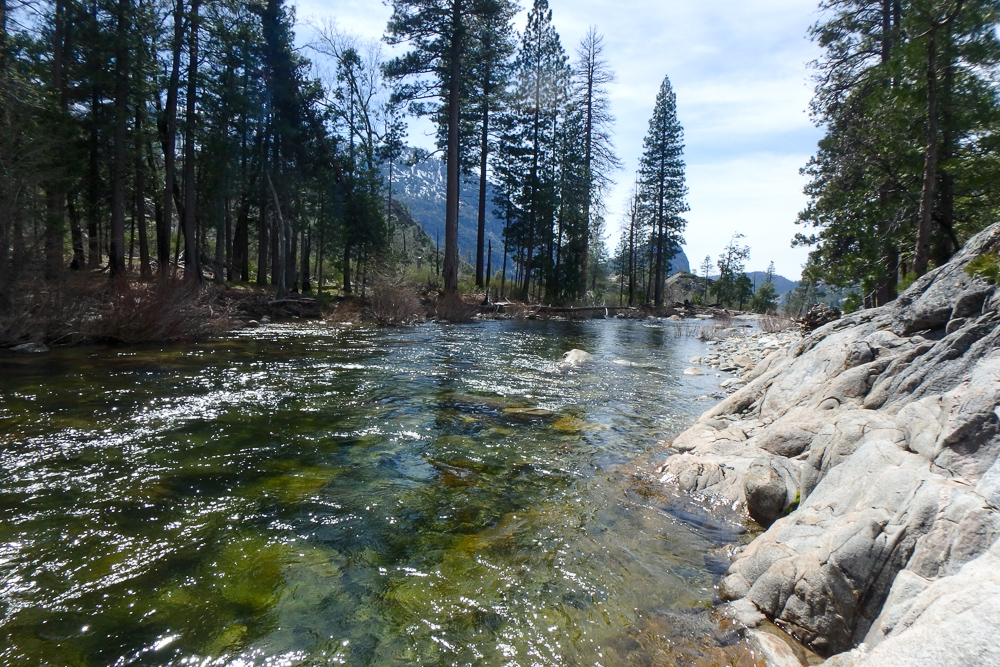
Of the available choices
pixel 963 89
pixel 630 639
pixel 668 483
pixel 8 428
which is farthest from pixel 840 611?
pixel 963 89

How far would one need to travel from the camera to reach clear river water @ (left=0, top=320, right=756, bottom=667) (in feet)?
7.57

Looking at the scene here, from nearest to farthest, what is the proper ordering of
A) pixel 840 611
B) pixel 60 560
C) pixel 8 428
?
pixel 840 611 < pixel 60 560 < pixel 8 428

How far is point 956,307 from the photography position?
4.09 metres

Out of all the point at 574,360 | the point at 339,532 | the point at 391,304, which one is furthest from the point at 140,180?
the point at 339,532

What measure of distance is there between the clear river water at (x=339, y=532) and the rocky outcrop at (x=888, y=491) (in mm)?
377

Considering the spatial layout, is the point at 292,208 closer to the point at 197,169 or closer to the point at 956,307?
the point at 197,169

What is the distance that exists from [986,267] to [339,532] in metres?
5.34

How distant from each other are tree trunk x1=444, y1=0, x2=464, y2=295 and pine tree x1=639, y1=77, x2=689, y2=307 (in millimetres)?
20789

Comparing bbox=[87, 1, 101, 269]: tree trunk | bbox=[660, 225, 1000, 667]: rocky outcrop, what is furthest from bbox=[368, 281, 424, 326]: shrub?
bbox=[660, 225, 1000, 667]: rocky outcrop

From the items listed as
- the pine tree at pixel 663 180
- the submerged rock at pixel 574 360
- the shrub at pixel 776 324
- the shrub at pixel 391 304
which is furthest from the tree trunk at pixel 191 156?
the pine tree at pixel 663 180

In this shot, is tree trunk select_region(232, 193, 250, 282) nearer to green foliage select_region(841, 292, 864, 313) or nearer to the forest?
the forest

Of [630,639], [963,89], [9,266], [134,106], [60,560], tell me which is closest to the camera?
[630,639]

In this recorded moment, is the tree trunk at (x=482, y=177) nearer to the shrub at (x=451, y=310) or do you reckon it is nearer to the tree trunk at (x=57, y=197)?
the shrub at (x=451, y=310)

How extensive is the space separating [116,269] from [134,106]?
690 cm
